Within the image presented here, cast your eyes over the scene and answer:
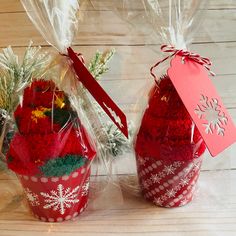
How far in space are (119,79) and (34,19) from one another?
0.24m

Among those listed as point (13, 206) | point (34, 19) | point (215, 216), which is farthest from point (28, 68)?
point (215, 216)

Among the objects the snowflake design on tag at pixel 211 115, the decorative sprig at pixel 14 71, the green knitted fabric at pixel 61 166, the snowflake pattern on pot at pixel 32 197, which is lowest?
the snowflake pattern on pot at pixel 32 197

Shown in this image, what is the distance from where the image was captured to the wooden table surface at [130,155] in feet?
2.20

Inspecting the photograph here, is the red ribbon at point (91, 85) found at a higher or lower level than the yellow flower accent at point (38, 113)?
higher

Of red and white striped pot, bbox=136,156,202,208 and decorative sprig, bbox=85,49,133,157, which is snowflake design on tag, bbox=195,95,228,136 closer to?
red and white striped pot, bbox=136,156,202,208

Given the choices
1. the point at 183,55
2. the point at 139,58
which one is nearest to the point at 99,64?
the point at 139,58

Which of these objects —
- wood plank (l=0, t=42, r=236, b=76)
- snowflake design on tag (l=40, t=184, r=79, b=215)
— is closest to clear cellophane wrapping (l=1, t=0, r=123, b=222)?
snowflake design on tag (l=40, t=184, r=79, b=215)

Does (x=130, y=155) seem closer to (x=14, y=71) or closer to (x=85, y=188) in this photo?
(x=85, y=188)

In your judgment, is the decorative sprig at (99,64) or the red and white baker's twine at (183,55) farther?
the decorative sprig at (99,64)

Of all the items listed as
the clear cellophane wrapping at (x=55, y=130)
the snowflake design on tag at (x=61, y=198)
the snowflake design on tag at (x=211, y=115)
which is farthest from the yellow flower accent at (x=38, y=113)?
the snowflake design on tag at (x=211, y=115)

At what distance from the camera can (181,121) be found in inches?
25.3

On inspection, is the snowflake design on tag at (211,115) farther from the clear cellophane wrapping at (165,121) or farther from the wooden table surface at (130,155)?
the wooden table surface at (130,155)

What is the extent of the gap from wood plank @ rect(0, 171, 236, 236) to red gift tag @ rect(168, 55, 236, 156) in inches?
4.9

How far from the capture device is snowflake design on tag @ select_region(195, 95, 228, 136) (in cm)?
63
